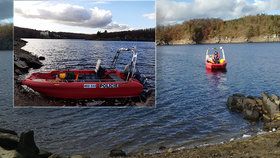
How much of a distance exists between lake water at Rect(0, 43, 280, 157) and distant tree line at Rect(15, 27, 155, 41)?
1249 millimetres

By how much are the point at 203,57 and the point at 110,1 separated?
516 cm

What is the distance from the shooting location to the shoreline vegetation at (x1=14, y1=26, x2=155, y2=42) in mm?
12063

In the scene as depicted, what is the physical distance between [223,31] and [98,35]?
599 centimetres

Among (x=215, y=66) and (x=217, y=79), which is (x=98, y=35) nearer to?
(x=215, y=66)

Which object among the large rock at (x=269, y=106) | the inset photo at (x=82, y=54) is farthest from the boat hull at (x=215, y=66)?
the inset photo at (x=82, y=54)

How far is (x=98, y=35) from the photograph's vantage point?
1264cm

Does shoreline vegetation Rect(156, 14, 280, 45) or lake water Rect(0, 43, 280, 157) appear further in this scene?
shoreline vegetation Rect(156, 14, 280, 45)

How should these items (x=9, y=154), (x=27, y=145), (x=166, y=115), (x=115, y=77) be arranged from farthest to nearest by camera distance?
(x=166, y=115), (x=115, y=77), (x=27, y=145), (x=9, y=154)

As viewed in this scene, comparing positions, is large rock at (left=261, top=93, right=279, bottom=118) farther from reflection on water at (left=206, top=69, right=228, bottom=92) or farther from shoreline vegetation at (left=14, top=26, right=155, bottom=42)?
shoreline vegetation at (left=14, top=26, right=155, bottom=42)

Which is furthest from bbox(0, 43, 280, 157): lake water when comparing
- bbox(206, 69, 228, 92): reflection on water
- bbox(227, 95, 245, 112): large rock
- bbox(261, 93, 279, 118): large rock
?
bbox(261, 93, 279, 118): large rock

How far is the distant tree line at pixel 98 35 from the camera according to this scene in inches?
476

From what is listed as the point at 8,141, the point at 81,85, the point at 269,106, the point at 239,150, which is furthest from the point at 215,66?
the point at 8,141

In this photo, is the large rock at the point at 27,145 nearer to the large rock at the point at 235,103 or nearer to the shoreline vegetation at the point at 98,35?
the shoreline vegetation at the point at 98,35

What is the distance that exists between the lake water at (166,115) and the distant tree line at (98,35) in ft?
4.10
